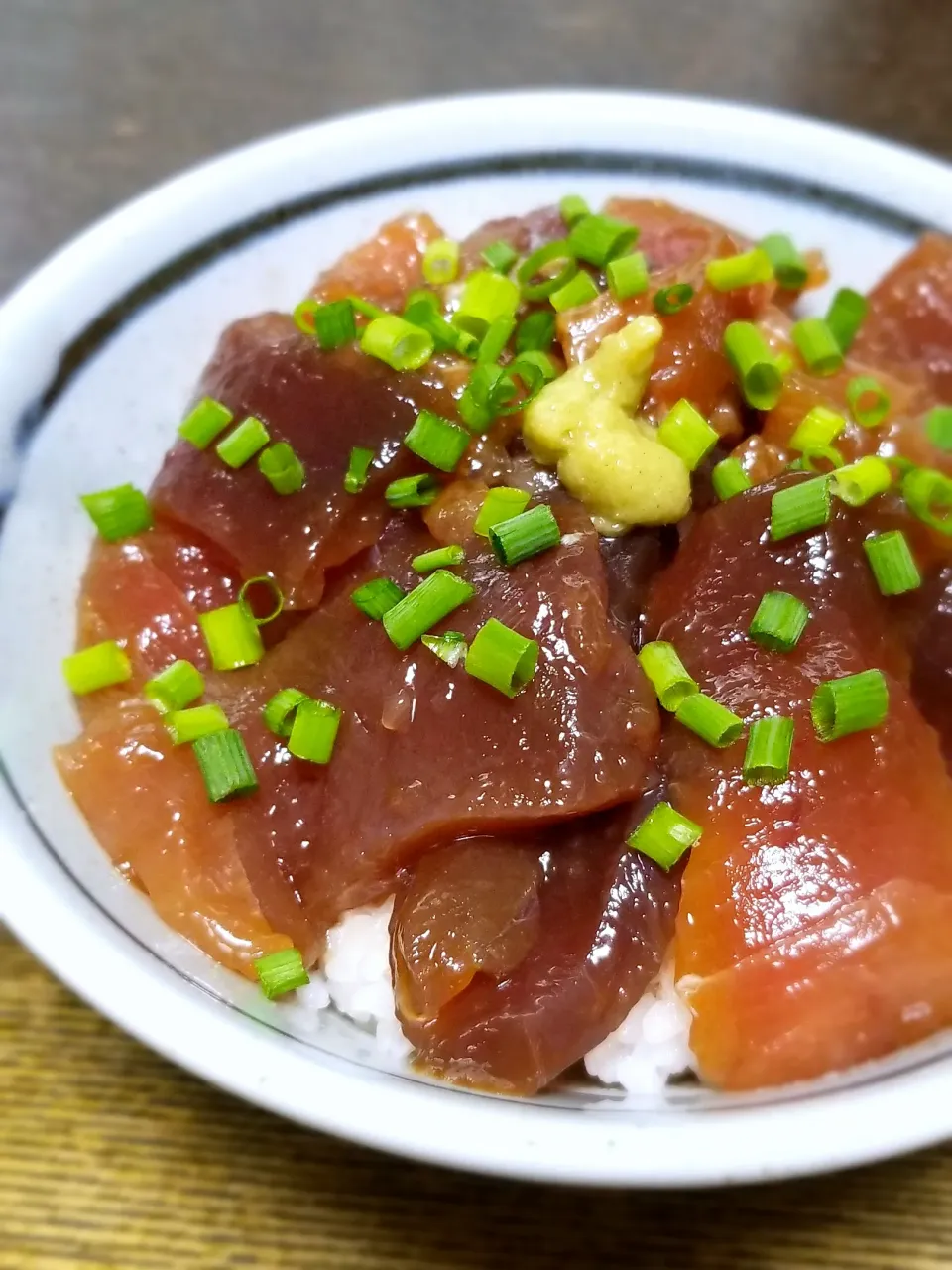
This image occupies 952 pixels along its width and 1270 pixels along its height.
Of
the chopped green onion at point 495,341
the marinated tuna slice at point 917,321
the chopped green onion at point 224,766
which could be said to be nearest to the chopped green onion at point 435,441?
the chopped green onion at point 495,341

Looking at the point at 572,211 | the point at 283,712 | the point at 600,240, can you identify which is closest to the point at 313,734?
the point at 283,712

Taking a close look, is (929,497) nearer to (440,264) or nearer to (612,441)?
(612,441)

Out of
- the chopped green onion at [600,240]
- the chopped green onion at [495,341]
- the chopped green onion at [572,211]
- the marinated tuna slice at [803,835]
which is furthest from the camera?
the chopped green onion at [572,211]

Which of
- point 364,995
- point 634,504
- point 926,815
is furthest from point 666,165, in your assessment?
point 364,995

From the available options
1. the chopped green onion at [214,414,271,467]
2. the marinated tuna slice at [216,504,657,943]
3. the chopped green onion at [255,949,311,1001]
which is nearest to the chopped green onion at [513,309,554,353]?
the marinated tuna slice at [216,504,657,943]

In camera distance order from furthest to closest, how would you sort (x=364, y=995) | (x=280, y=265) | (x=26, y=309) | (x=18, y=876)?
(x=280, y=265) → (x=26, y=309) → (x=364, y=995) → (x=18, y=876)

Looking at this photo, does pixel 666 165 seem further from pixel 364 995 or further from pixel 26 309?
pixel 364 995

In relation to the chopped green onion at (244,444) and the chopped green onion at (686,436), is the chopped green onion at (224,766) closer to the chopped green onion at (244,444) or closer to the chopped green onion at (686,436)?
the chopped green onion at (244,444)
